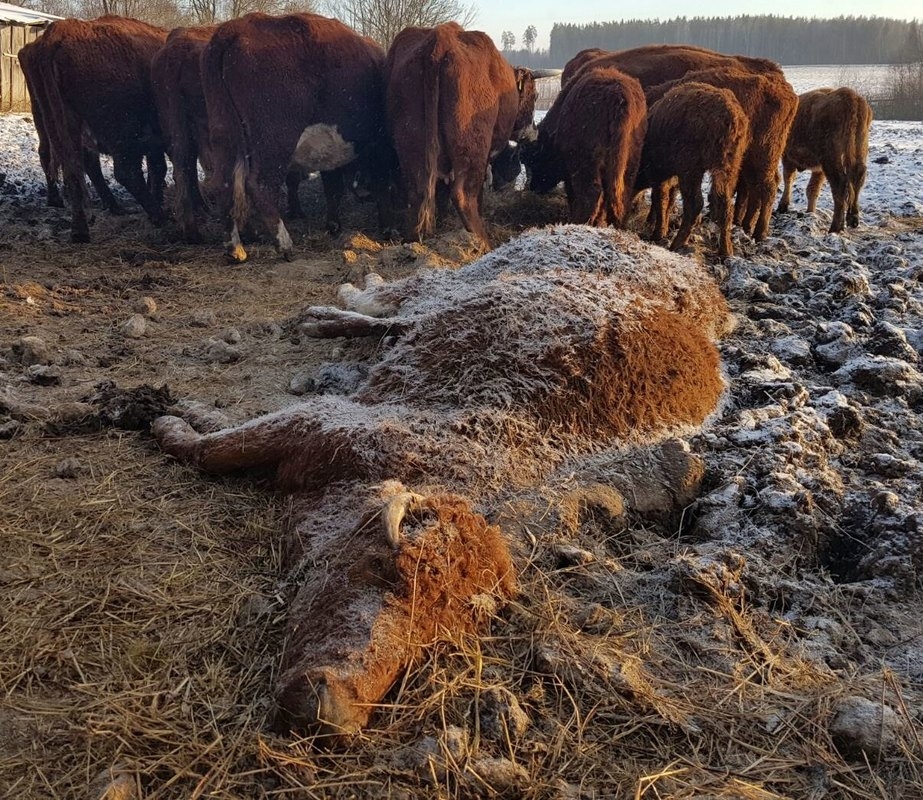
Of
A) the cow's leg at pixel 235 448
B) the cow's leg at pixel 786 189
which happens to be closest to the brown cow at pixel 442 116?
the cow's leg at pixel 786 189

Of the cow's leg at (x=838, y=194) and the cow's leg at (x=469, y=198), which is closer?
the cow's leg at (x=469, y=198)

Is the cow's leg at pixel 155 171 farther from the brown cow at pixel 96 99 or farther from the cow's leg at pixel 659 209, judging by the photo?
the cow's leg at pixel 659 209

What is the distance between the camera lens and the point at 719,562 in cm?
258

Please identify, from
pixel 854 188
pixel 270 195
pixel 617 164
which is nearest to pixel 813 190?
pixel 854 188

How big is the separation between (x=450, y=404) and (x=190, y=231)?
630 cm

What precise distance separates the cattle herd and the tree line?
63.2 meters

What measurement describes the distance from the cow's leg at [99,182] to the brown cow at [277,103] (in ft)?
8.20

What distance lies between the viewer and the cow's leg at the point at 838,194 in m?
8.90

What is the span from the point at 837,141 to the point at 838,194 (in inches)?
25.4

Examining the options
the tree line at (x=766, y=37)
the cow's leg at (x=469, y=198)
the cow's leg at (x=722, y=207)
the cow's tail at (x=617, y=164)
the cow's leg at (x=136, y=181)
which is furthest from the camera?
the tree line at (x=766, y=37)

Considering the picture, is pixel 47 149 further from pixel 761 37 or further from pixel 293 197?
pixel 761 37

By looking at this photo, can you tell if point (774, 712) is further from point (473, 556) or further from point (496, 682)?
point (473, 556)

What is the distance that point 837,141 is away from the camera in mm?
9008

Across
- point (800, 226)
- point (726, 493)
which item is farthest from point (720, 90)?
point (726, 493)
